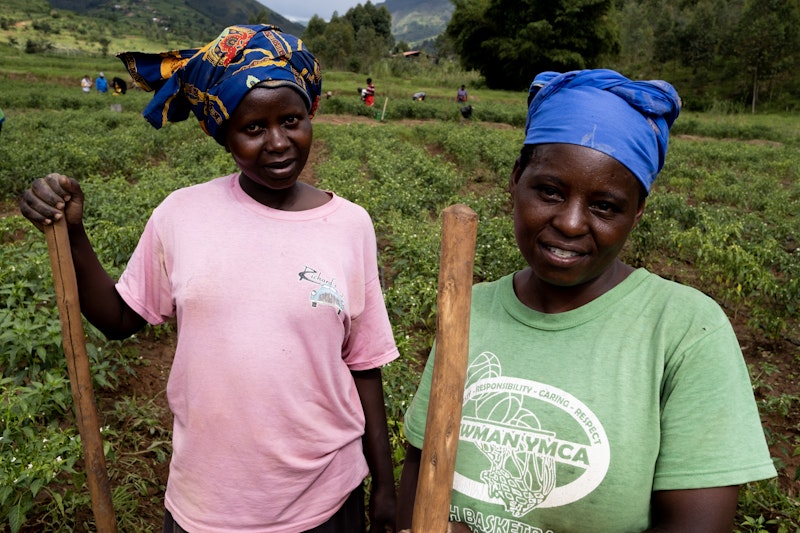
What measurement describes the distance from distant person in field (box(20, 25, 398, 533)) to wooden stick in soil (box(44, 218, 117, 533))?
0.04 metres

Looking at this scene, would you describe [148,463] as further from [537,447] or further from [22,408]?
[537,447]

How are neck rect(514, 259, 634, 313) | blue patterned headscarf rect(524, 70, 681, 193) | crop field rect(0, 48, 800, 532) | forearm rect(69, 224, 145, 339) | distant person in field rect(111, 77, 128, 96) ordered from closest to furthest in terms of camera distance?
blue patterned headscarf rect(524, 70, 681, 193)
neck rect(514, 259, 634, 313)
forearm rect(69, 224, 145, 339)
crop field rect(0, 48, 800, 532)
distant person in field rect(111, 77, 128, 96)

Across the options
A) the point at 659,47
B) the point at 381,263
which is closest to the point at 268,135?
the point at 381,263

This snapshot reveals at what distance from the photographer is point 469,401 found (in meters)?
1.13

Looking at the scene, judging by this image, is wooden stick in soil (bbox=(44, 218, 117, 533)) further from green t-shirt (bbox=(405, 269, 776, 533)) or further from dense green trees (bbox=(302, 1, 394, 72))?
dense green trees (bbox=(302, 1, 394, 72))

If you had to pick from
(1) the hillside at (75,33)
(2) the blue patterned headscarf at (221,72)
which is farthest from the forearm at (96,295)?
(1) the hillside at (75,33)

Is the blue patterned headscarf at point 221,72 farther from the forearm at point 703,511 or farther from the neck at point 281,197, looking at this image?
the forearm at point 703,511

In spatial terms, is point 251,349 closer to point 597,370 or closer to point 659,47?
point 597,370

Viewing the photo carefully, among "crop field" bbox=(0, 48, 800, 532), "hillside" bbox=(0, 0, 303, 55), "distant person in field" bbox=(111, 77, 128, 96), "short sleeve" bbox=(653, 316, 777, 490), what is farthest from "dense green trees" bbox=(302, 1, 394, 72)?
"short sleeve" bbox=(653, 316, 777, 490)

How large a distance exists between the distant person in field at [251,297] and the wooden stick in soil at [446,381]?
448 millimetres

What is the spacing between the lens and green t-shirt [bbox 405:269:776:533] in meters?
0.93

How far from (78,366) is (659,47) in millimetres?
52564

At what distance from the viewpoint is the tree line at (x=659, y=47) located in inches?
1351

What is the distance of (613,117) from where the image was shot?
3.39 feet
